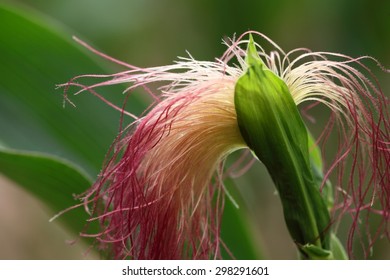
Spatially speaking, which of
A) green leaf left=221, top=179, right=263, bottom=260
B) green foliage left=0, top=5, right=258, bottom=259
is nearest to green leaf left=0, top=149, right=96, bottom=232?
green foliage left=0, top=5, right=258, bottom=259

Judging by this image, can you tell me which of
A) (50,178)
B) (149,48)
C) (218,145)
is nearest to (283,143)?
(218,145)

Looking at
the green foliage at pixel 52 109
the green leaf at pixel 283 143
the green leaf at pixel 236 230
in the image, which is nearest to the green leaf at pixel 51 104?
the green foliage at pixel 52 109

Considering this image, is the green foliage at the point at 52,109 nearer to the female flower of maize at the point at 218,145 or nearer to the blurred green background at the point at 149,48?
the blurred green background at the point at 149,48

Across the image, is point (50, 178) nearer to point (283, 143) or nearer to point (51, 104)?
point (51, 104)

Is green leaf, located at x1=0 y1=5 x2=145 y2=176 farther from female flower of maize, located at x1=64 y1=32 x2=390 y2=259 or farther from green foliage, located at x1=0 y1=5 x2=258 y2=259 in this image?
female flower of maize, located at x1=64 y1=32 x2=390 y2=259

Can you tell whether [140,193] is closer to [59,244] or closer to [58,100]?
[58,100]
